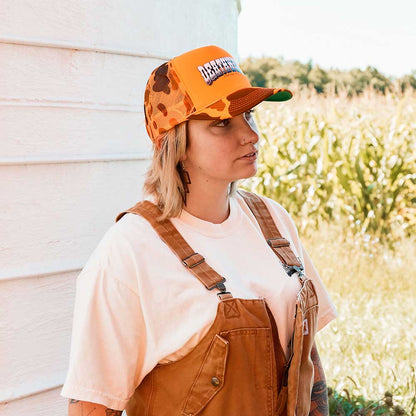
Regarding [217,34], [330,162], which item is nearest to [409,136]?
[330,162]

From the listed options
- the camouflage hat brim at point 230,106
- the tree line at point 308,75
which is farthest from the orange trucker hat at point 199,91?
the tree line at point 308,75

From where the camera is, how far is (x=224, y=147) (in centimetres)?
179

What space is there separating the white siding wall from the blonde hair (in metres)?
0.50

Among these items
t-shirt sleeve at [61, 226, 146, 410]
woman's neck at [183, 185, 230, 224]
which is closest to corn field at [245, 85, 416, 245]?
woman's neck at [183, 185, 230, 224]

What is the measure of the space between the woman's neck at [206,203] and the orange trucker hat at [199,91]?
0.20m

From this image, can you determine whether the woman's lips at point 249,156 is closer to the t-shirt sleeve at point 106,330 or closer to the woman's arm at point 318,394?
the t-shirt sleeve at point 106,330

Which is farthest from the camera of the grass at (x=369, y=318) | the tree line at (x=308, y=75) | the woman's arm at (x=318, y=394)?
the tree line at (x=308, y=75)

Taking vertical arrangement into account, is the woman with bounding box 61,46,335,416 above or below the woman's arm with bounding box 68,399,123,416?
above

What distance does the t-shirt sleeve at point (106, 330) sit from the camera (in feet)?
5.37

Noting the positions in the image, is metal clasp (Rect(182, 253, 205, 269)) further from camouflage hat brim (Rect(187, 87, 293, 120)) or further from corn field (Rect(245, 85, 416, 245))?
corn field (Rect(245, 85, 416, 245))

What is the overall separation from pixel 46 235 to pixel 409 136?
231 inches

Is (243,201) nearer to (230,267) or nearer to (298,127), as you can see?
(230,267)

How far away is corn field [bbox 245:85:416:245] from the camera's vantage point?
22.5 feet

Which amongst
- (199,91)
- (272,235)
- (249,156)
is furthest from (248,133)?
(272,235)
